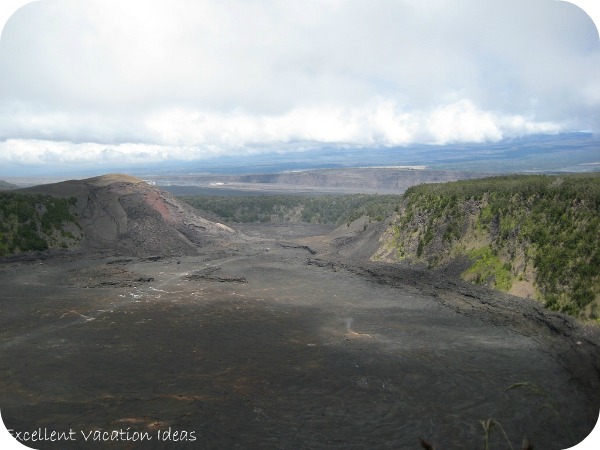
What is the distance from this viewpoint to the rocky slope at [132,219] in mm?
47688

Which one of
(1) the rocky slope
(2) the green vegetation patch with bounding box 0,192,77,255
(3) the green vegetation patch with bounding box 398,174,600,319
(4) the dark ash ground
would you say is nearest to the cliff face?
(3) the green vegetation patch with bounding box 398,174,600,319

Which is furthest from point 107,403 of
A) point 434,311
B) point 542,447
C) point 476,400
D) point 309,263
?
point 309,263

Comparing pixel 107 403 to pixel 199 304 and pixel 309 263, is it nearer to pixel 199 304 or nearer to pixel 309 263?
pixel 199 304

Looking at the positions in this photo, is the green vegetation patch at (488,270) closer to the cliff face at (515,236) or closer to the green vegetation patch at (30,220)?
the cliff face at (515,236)

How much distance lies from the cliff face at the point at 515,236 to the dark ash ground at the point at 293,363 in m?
1.69

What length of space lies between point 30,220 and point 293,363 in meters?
38.0

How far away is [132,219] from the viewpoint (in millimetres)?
51062

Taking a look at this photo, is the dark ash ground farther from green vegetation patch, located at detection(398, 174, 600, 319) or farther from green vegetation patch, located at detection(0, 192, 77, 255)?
green vegetation patch, located at detection(0, 192, 77, 255)

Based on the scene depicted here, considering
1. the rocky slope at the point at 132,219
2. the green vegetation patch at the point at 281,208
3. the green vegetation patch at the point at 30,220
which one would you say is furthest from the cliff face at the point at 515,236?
the green vegetation patch at the point at 281,208

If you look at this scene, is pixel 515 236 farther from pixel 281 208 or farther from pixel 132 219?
pixel 281 208

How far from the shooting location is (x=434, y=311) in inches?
1034

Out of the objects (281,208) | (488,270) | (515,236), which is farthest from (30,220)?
(281,208)

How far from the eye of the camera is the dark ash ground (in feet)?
44.3

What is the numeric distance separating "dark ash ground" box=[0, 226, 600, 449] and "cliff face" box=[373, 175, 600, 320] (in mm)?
1694
